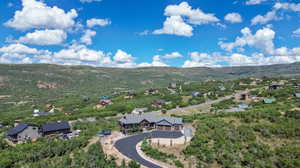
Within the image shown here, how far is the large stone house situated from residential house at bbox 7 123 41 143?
19542 mm

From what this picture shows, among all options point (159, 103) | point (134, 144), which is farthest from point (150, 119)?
point (159, 103)

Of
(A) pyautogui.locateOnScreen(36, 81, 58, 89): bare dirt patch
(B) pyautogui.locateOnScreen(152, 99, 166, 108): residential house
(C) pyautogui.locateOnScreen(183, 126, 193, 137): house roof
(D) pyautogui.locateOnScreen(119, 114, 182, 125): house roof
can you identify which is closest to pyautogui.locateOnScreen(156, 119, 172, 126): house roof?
(D) pyautogui.locateOnScreen(119, 114, 182, 125): house roof

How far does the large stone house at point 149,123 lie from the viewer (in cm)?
4491

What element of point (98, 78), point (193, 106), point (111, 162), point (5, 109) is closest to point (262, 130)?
point (111, 162)

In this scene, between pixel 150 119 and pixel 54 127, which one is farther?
pixel 150 119

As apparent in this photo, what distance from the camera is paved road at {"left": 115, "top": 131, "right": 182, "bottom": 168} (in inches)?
1182

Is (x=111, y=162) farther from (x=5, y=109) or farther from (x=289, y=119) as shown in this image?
(x=5, y=109)

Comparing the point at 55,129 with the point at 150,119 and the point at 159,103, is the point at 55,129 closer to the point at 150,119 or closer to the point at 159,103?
the point at 150,119

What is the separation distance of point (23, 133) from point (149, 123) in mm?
27585

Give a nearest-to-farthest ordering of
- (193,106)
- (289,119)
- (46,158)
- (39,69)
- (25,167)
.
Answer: (25,167), (46,158), (289,119), (193,106), (39,69)

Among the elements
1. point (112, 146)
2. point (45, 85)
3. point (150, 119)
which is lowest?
point (112, 146)

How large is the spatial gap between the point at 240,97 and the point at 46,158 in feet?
216

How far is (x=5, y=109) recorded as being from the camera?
83000 millimetres

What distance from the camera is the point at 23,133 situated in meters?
43.2
